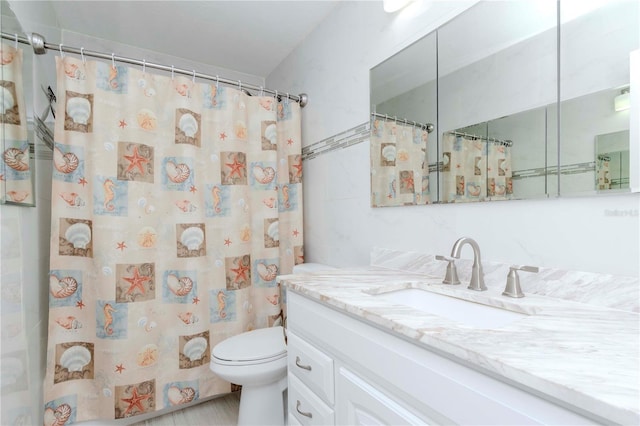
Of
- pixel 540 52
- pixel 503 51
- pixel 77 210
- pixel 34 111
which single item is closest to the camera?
pixel 540 52

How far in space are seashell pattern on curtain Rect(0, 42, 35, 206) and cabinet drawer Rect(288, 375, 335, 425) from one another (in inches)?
44.8

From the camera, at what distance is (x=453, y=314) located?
3.37 ft

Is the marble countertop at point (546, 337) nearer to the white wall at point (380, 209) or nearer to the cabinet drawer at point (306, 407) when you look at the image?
the white wall at point (380, 209)

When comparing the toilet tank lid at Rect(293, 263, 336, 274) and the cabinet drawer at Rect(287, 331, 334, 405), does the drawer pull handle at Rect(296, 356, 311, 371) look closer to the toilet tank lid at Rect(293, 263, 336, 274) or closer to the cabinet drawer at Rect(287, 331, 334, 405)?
the cabinet drawer at Rect(287, 331, 334, 405)

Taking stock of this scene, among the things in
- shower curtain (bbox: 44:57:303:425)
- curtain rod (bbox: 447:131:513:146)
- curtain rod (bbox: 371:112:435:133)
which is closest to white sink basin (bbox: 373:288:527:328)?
curtain rod (bbox: 447:131:513:146)

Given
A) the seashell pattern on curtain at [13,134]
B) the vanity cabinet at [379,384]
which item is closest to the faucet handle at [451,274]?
the vanity cabinet at [379,384]

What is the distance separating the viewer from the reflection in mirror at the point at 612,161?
0.80 m

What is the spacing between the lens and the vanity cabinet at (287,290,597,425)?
1.74 feet

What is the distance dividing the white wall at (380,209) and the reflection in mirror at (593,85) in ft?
0.26

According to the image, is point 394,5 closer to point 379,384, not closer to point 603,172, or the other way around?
point 603,172

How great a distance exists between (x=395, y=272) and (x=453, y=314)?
37cm

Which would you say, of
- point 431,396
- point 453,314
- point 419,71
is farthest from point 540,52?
point 431,396

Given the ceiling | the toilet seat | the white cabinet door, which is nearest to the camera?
the white cabinet door

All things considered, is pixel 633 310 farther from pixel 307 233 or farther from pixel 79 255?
pixel 79 255
